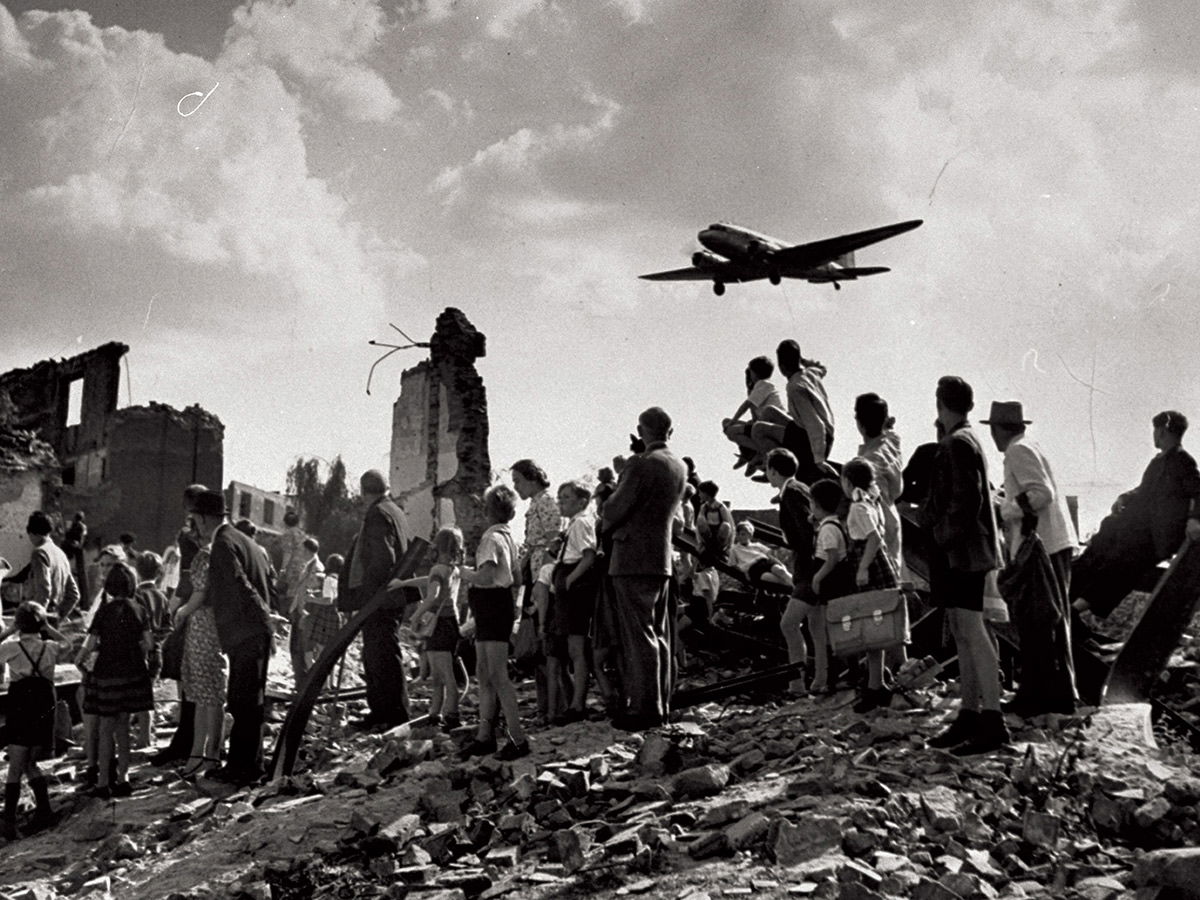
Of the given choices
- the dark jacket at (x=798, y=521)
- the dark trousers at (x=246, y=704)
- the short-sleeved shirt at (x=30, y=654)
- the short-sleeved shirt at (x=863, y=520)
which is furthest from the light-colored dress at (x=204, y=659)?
the short-sleeved shirt at (x=863, y=520)

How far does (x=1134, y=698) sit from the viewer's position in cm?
614

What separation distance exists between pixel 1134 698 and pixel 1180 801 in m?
1.76

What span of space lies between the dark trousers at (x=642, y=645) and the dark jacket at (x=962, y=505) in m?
1.63

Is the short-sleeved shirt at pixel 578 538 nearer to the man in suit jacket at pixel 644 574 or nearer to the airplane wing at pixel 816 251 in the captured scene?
the man in suit jacket at pixel 644 574

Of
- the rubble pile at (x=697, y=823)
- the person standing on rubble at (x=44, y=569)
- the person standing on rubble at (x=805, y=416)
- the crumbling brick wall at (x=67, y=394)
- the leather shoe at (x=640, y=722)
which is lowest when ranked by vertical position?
the rubble pile at (x=697, y=823)

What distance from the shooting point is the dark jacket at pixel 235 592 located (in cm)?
672

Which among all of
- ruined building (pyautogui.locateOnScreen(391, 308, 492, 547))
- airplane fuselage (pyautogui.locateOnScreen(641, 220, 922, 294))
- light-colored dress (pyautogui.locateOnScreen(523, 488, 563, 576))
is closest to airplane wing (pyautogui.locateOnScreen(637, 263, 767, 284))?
airplane fuselage (pyautogui.locateOnScreen(641, 220, 922, 294))

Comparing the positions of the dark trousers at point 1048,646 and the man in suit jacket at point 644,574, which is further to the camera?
the man in suit jacket at point 644,574

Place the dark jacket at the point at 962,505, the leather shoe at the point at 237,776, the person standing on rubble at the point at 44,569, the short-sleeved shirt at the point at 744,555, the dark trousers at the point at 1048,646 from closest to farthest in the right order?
the dark jacket at the point at 962,505 < the dark trousers at the point at 1048,646 < the leather shoe at the point at 237,776 < the short-sleeved shirt at the point at 744,555 < the person standing on rubble at the point at 44,569

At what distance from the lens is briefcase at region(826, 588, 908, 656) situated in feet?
19.5

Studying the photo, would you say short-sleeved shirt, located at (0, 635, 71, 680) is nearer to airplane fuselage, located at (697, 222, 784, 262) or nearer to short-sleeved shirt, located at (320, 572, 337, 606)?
short-sleeved shirt, located at (320, 572, 337, 606)

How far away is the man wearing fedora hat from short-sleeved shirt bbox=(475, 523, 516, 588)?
8.64ft

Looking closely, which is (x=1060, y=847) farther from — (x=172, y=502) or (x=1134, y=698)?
(x=172, y=502)

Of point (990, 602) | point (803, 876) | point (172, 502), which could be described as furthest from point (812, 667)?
point (172, 502)
